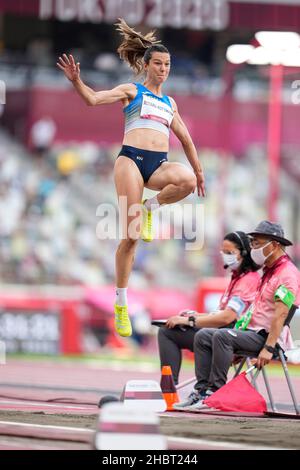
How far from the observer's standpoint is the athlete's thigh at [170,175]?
8867mm

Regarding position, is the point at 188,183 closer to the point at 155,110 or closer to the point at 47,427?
the point at 155,110

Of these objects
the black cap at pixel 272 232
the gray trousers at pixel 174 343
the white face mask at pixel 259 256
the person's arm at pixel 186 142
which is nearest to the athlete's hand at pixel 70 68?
the person's arm at pixel 186 142

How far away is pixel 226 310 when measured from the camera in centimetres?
935

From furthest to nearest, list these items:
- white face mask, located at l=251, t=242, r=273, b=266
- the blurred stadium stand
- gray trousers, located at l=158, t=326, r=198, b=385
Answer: the blurred stadium stand, gray trousers, located at l=158, t=326, r=198, b=385, white face mask, located at l=251, t=242, r=273, b=266

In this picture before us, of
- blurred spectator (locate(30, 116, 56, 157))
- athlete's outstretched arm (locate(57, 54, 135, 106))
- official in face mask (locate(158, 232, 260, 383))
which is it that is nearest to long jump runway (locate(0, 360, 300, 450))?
official in face mask (locate(158, 232, 260, 383))

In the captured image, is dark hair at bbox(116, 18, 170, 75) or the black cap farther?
dark hair at bbox(116, 18, 170, 75)

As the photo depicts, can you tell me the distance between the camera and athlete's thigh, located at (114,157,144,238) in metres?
8.82

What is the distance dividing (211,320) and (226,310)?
0.14 metres

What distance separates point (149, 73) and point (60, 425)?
3122 mm

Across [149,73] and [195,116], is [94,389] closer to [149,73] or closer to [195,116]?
[149,73]

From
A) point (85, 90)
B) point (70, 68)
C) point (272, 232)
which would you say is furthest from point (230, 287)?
point (70, 68)

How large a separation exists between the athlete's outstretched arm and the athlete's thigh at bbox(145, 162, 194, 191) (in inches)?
24.6

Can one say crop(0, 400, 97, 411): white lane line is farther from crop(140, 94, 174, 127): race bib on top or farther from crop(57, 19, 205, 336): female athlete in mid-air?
crop(140, 94, 174, 127): race bib on top

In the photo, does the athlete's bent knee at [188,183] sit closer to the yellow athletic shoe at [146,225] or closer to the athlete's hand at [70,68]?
the yellow athletic shoe at [146,225]
